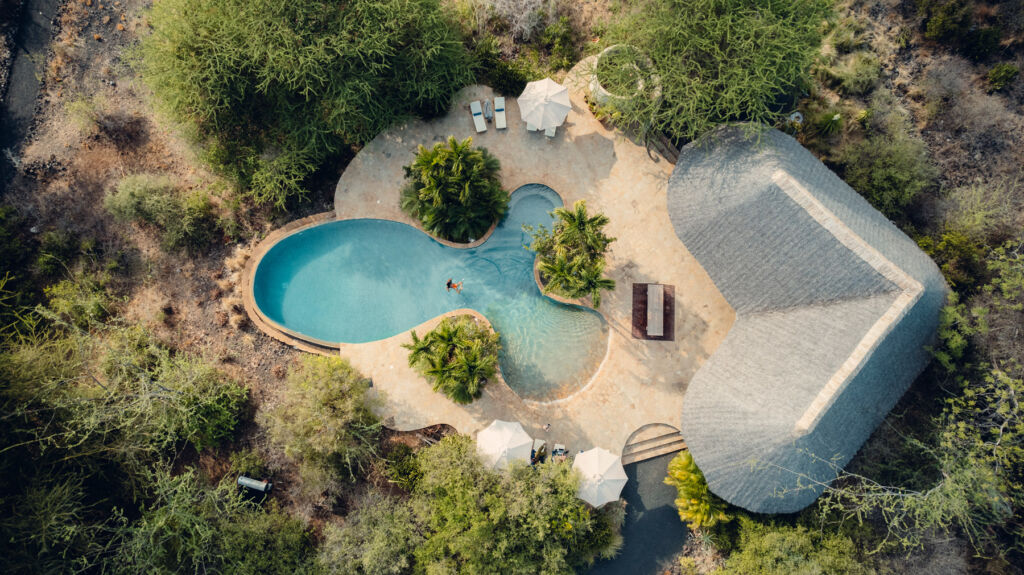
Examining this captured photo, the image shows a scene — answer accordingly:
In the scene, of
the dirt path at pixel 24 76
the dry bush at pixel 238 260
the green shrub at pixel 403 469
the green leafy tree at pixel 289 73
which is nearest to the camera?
the green leafy tree at pixel 289 73

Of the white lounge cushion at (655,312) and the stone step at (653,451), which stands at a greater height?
the white lounge cushion at (655,312)

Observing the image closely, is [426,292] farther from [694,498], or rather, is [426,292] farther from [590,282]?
[694,498]

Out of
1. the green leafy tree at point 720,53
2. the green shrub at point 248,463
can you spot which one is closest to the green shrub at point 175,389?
the green shrub at point 248,463

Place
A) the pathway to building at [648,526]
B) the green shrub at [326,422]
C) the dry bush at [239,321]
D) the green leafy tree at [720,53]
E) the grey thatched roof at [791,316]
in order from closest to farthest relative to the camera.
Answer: the grey thatched roof at [791,316] → the green leafy tree at [720,53] → the green shrub at [326,422] → the pathway to building at [648,526] → the dry bush at [239,321]

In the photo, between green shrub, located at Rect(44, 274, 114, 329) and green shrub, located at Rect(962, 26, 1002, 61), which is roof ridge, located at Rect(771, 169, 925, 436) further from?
green shrub, located at Rect(44, 274, 114, 329)

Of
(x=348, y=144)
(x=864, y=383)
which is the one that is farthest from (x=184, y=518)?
(x=864, y=383)

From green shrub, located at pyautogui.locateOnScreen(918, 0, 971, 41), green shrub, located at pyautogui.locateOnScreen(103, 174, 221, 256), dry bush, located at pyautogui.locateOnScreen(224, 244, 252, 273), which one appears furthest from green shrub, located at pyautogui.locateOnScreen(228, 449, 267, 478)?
green shrub, located at pyautogui.locateOnScreen(918, 0, 971, 41)

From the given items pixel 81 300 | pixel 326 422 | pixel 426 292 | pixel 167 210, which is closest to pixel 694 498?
pixel 426 292

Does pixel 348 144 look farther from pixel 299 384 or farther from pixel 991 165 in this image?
pixel 991 165

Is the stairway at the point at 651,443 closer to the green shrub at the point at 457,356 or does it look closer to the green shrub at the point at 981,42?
the green shrub at the point at 457,356
